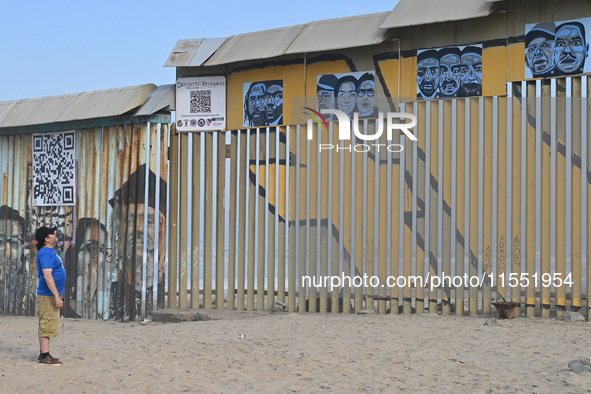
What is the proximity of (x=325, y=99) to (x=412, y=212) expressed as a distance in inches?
76.4


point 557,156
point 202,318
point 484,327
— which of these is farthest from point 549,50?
point 202,318

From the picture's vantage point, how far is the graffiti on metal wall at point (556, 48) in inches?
271

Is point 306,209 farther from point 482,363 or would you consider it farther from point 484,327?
point 482,363

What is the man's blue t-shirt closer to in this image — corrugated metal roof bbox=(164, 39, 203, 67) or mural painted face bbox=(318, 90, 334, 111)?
mural painted face bbox=(318, 90, 334, 111)

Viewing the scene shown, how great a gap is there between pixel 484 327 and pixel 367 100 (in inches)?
127

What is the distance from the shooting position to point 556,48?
6.98 meters

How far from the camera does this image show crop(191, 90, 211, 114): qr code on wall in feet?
29.9

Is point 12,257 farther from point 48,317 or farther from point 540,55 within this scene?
point 540,55

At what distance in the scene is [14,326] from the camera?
332 inches

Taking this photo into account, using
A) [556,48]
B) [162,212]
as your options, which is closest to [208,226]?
[162,212]

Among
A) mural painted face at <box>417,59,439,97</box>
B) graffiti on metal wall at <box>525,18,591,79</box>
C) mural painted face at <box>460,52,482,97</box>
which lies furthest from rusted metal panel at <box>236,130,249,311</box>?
graffiti on metal wall at <box>525,18,591,79</box>

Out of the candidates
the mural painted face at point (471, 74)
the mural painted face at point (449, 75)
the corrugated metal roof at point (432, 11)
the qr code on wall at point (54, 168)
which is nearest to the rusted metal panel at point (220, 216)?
the qr code on wall at point (54, 168)

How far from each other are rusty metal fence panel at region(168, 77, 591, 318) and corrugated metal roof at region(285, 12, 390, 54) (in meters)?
1.03

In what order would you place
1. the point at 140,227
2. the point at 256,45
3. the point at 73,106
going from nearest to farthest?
the point at 256,45 → the point at 140,227 → the point at 73,106
